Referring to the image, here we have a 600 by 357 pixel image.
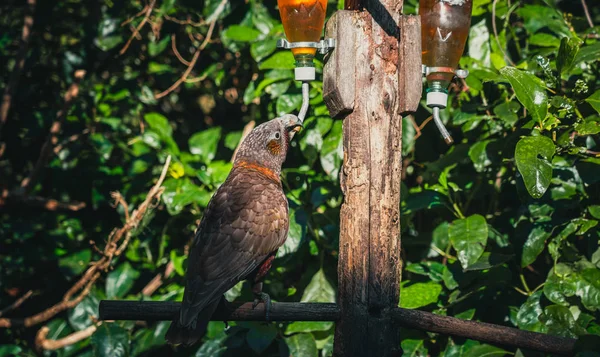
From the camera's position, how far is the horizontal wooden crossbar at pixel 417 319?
7.39 feet

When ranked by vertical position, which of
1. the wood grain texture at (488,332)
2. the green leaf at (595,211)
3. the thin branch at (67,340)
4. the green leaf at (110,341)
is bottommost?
the thin branch at (67,340)

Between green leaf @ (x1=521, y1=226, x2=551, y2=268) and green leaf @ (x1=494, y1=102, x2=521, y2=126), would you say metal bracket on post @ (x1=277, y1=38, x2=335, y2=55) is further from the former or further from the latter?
green leaf @ (x1=521, y1=226, x2=551, y2=268)

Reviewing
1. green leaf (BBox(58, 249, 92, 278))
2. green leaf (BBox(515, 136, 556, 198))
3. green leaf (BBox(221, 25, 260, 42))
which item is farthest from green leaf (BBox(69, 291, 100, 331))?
green leaf (BBox(515, 136, 556, 198))

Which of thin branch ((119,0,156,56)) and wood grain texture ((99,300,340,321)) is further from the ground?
thin branch ((119,0,156,56))

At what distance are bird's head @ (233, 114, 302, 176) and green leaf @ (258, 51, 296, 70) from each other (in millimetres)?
451

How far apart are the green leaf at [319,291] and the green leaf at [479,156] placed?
0.88 metres

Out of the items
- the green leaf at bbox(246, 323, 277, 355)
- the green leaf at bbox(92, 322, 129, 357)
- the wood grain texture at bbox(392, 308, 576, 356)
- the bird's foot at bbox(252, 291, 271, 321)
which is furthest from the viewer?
the green leaf at bbox(92, 322, 129, 357)

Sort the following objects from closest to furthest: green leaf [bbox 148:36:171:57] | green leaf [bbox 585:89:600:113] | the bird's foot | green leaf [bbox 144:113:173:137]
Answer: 1. the bird's foot
2. green leaf [bbox 585:89:600:113]
3. green leaf [bbox 144:113:173:137]
4. green leaf [bbox 148:36:171:57]

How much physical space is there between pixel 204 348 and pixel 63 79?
6.76 feet

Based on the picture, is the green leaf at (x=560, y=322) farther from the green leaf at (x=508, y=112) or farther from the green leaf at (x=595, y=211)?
the green leaf at (x=508, y=112)

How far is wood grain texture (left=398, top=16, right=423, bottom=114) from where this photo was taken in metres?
2.34

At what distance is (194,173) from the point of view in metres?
3.67

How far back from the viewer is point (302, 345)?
3.13 m

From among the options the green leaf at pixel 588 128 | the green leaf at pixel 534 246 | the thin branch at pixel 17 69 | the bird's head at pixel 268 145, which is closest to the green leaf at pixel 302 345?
the bird's head at pixel 268 145
